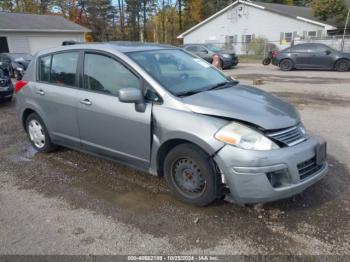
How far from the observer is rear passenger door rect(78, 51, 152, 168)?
3756 mm

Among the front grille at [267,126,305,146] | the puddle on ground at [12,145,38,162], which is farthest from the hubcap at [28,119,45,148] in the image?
the front grille at [267,126,305,146]

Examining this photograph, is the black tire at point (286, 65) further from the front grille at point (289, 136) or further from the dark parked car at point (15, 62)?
the front grille at point (289, 136)

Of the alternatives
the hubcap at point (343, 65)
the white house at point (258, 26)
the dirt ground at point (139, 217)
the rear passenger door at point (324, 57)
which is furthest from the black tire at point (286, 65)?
the dirt ground at point (139, 217)

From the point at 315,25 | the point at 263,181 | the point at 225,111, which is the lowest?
the point at 263,181

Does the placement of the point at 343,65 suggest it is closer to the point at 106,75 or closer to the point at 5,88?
the point at 5,88

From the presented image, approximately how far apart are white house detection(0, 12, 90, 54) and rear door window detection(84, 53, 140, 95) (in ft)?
82.1

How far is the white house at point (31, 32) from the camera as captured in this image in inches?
1028

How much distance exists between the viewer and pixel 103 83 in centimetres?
409

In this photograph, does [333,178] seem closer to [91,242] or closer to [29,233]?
[91,242]

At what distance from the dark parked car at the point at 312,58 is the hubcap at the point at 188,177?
16.0 metres

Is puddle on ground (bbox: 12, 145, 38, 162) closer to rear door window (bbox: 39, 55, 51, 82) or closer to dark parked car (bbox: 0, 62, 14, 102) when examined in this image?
rear door window (bbox: 39, 55, 51, 82)

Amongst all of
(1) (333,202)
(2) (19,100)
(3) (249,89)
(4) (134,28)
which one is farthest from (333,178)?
(4) (134,28)

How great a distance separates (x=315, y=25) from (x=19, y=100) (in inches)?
1184

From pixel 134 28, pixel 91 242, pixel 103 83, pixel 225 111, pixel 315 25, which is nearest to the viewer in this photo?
pixel 91 242
